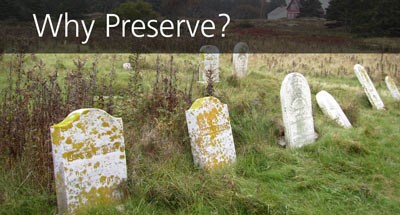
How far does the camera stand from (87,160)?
10.6 ft

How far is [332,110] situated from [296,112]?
1.50 metres

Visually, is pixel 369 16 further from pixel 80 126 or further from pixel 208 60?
pixel 80 126

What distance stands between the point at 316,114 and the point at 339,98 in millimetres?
1873

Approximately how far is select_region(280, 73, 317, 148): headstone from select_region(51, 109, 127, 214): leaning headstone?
2611 millimetres

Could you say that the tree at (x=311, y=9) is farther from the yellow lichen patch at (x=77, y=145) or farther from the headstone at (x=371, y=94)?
the yellow lichen patch at (x=77, y=145)

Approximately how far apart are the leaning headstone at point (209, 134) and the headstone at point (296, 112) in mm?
1149

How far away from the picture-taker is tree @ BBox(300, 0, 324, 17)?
39.9m

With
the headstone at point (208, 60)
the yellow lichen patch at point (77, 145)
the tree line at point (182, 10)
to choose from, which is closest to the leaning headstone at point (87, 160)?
the yellow lichen patch at point (77, 145)

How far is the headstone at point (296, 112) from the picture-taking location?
5.24 m

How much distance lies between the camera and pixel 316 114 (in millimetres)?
6715

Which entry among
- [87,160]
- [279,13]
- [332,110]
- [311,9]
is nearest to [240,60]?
[332,110]

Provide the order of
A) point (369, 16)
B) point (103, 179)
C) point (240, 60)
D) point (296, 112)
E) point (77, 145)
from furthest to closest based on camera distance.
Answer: point (369, 16), point (240, 60), point (296, 112), point (103, 179), point (77, 145)

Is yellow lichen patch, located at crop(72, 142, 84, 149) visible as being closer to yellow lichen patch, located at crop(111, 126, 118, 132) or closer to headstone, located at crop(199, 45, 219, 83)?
yellow lichen patch, located at crop(111, 126, 118, 132)

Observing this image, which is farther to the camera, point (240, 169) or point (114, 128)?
point (240, 169)
